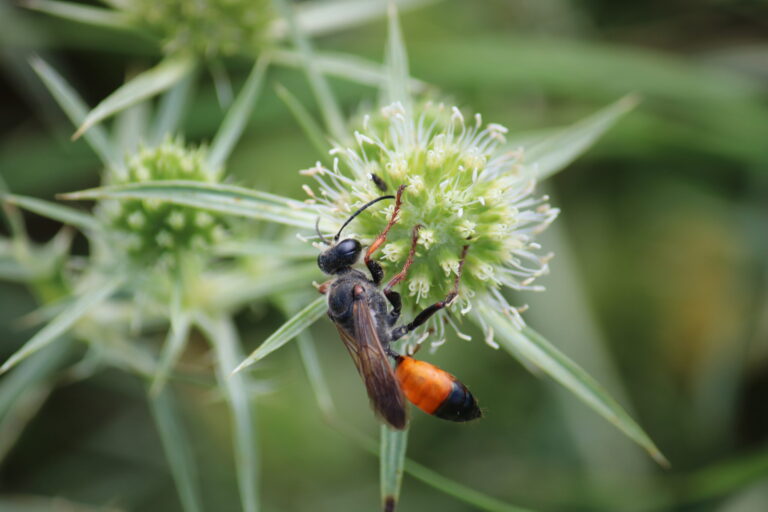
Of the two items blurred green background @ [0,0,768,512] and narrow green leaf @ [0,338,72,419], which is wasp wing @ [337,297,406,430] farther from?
blurred green background @ [0,0,768,512]

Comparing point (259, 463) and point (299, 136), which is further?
point (299, 136)

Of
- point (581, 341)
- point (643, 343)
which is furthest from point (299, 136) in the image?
point (643, 343)

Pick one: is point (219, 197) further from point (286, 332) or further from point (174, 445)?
point (174, 445)

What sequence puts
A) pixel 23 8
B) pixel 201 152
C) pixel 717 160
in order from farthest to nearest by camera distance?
pixel 717 160
pixel 23 8
pixel 201 152

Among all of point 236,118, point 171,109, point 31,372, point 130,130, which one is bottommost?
point 31,372

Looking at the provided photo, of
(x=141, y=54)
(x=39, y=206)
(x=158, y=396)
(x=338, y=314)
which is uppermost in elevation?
(x=141, y=54)

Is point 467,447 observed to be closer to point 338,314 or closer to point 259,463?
point 259,463

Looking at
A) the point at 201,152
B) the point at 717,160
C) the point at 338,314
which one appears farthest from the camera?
the point at 717,160

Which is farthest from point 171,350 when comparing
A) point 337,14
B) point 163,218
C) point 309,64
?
point 337,14

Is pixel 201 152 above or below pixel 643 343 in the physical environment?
above
